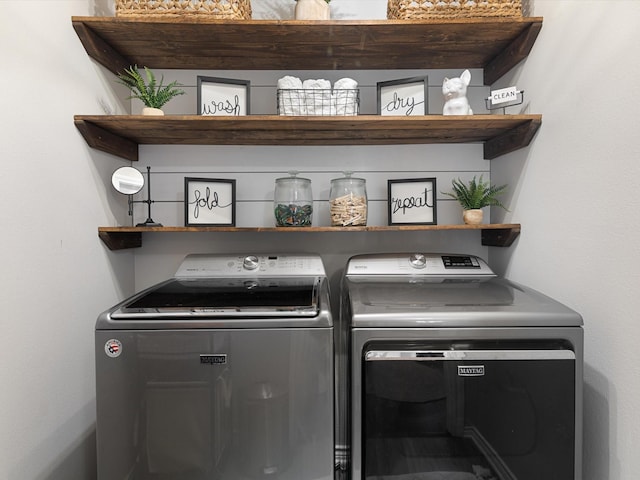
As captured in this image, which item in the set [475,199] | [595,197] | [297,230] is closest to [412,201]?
[475,199]

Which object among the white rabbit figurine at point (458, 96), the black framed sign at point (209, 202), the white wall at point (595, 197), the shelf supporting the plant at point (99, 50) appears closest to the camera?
the white wall at point (595, 197)

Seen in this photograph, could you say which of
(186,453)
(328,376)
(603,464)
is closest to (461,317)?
(328,376)

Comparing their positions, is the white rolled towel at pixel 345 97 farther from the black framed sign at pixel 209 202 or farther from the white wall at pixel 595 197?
the white wall at pixel 595 197

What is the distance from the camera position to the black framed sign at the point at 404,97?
1.51 meters

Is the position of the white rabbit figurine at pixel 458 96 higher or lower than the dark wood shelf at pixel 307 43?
lower

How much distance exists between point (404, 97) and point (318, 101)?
0.37 m

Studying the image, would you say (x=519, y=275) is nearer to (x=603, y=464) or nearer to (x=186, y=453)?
(x=603, y=464)

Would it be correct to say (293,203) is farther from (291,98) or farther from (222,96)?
(222,96)

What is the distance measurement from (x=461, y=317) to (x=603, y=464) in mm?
611

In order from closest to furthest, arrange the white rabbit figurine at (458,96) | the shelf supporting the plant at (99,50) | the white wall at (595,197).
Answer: the white wall at (595,197) < the shelf supporting the plant at (99,50) < the white rabbit figurine at (458,96)

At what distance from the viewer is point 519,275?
5.03 ft

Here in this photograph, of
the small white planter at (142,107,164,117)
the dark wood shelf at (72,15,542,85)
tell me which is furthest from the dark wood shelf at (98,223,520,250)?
the dark wood shelf at (72,15,542,85)

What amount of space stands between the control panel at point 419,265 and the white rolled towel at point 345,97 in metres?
0.63

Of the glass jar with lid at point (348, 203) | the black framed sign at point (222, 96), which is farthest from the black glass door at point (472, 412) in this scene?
the black framed sign at point (222, 96)
